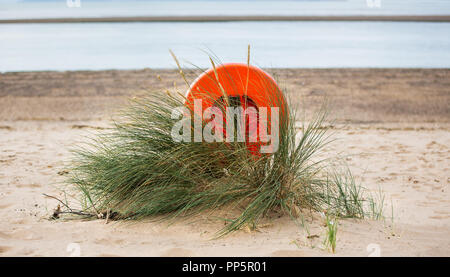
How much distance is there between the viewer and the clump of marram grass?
3271 mm

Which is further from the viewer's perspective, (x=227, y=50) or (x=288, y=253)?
(x=227, y=50)

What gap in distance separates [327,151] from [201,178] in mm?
2441

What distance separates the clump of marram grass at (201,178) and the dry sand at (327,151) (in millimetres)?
137

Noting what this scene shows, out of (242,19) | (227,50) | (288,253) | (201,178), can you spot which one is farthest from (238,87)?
(242,19)

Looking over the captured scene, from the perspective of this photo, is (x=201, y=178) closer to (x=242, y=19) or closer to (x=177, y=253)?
(x=177, y=253)

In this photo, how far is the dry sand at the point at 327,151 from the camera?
9.77 feet

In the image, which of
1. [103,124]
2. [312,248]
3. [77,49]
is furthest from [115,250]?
[77,49]

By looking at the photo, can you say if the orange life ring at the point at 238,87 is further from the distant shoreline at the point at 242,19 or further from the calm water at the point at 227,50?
the distant shoreline at the point at 242,19

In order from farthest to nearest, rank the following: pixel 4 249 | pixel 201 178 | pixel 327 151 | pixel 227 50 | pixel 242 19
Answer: pixel 242 19
pixel 227 50
pixel 327 151
pixel 201 178
pixel 4 249

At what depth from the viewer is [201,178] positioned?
3336 millimetres

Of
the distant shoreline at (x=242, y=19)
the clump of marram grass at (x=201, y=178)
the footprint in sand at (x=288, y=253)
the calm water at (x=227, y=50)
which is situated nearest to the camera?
the footprint in sand at (x=288, y=253)

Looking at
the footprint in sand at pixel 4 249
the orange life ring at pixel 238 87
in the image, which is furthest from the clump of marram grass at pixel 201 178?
the footprint in sand at pixel 4 249

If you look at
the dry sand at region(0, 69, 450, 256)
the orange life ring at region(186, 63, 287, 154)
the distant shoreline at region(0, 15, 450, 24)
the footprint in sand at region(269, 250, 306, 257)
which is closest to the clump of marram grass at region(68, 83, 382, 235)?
the dry sand at region(0, 69, 450, 256)

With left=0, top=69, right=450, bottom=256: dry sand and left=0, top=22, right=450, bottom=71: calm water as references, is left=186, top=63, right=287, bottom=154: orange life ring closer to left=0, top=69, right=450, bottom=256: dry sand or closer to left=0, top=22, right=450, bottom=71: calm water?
left=0, top=69, right=450, bottom=256: dry sand
